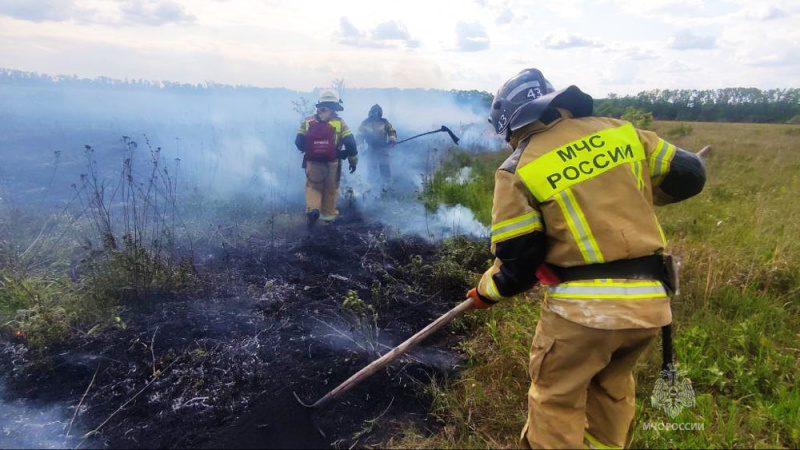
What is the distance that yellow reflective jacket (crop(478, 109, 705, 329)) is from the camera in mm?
1967

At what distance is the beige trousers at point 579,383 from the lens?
6.66 ft

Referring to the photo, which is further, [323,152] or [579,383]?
[323,152]

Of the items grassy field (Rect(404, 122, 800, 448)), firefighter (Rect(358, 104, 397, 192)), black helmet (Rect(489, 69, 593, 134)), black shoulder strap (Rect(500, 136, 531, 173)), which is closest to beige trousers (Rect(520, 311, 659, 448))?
grassy field (Rect(404, 122, 800, 448))

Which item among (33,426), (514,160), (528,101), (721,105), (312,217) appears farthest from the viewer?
(721,105)

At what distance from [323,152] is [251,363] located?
4169mm

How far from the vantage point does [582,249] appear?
199cm

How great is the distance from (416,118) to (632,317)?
55.9ft

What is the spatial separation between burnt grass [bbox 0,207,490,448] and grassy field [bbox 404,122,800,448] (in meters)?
0.29

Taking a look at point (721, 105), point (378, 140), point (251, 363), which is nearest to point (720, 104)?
point (721, 105)

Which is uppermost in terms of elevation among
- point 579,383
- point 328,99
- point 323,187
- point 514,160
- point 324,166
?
point 328,99

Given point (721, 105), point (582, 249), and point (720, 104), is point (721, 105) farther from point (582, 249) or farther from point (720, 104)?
point (582, 249)

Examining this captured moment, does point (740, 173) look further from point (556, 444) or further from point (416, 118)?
point (416, 118)

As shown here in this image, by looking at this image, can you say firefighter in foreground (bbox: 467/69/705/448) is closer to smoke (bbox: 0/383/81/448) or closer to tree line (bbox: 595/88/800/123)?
smoke (bbox: 0/383/81/448)

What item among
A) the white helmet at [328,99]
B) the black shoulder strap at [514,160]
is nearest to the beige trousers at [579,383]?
the black shoulder strap at [514,160]
